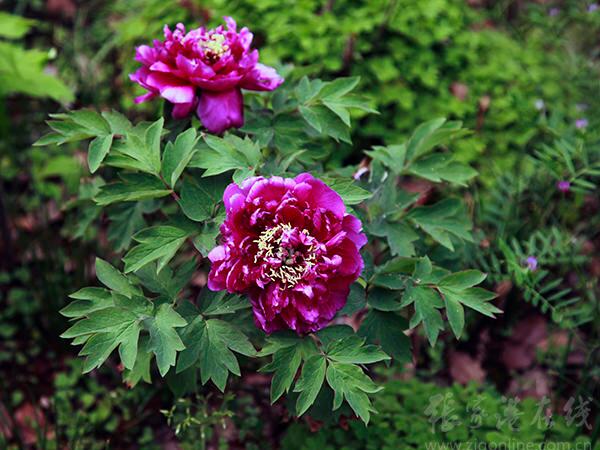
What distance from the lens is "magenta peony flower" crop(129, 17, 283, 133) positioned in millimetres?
1451

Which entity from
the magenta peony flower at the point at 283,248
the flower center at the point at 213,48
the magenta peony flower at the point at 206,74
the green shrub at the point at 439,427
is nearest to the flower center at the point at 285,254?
the magenta peony flower at the point at 283,248

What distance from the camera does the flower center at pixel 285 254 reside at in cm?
124

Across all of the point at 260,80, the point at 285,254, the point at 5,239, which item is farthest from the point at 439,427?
the point at 5,239

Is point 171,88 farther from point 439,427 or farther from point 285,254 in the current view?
point 439,427

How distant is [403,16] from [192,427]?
5.88 feet

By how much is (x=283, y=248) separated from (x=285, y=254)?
0.04 ft

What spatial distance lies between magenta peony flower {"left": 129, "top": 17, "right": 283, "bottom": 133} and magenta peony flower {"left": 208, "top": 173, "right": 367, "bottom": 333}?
0.98ft

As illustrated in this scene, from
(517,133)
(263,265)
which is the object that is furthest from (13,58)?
(517,133)

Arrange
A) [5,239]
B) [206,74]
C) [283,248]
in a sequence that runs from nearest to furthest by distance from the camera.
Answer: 1. [283,248]
2. [206,74]
3. [5,239]

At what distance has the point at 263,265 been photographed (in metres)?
1.25

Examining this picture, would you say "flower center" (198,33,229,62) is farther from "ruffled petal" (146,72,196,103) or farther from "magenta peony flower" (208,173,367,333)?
"magenta peony flower" (208,173,367,333)

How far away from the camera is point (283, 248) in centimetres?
126

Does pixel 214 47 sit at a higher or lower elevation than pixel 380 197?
higher

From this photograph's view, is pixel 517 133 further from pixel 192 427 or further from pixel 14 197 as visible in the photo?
pixel 14 197
